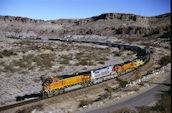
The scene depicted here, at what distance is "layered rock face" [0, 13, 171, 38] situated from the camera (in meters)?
106

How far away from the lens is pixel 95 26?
5207 inches

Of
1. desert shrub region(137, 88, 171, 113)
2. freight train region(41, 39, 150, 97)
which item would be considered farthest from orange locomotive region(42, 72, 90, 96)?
desert shrub region(137, 88, 171, 113)

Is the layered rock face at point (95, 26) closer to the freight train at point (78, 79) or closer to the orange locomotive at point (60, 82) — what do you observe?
the freight train at point (78, 79)

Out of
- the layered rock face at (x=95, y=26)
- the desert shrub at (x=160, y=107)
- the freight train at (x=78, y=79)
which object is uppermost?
the layered rock face at (x=95, y=26)

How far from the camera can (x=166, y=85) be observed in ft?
67.0

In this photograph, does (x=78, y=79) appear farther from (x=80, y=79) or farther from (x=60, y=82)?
(x=60, y=82)

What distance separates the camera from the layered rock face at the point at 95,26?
349 feet

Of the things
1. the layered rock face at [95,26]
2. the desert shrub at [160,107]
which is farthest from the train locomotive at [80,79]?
the layered rock face at [95,26]

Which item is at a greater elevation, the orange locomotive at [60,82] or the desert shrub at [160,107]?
the orange locomotive at [60,82]

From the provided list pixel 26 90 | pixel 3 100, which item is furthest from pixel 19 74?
pixel 3 100

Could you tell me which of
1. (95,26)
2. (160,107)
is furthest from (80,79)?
(95,26)

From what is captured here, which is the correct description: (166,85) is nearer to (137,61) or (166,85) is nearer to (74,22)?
(137,61)

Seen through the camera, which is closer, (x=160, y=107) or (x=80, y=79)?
(x=160, y=107)

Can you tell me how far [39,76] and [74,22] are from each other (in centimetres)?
13542
